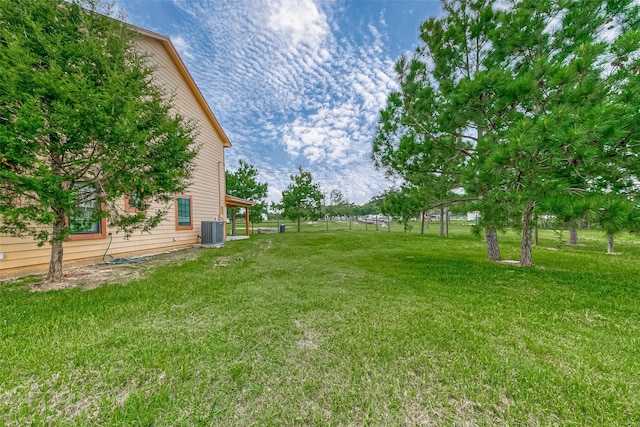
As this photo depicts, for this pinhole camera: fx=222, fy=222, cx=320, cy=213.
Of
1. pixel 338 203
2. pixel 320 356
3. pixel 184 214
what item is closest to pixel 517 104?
pixel 320 356

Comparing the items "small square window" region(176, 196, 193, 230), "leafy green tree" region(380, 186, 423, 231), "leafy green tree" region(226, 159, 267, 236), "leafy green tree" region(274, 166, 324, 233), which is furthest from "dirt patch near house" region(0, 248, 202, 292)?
"leafy green tree" region(274, 166, 324, 233)

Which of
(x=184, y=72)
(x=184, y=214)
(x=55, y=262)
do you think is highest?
(x=184, y=72)

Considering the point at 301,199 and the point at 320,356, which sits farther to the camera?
the point at 301,199

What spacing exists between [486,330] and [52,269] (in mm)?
7487

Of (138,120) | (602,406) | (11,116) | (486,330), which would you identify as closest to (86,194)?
(11,116)

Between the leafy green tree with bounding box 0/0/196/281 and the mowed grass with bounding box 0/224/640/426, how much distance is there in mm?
1681

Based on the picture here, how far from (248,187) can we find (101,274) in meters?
13.7

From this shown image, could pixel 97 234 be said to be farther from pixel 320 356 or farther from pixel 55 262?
pixel 320 356

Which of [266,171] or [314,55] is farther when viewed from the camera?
[266,171]

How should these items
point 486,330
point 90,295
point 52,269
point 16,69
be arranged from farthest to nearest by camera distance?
point 52,269, point 90,295, point 16,69, point 486,330

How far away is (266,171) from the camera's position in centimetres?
2258

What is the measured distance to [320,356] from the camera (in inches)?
85.7

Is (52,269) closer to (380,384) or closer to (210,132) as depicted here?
(380,384)

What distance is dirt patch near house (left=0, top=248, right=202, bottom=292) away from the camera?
423cm
